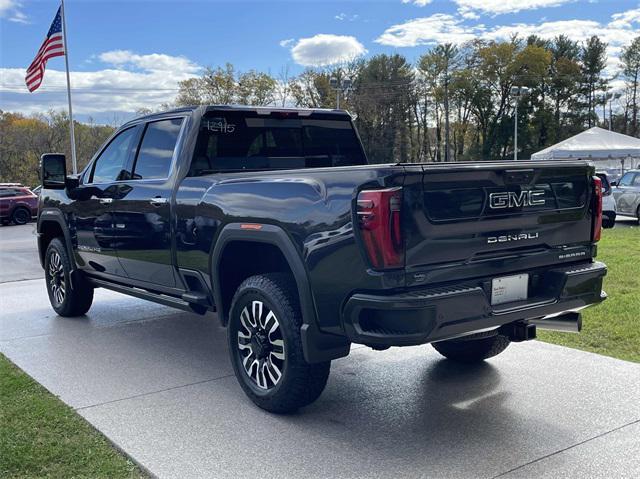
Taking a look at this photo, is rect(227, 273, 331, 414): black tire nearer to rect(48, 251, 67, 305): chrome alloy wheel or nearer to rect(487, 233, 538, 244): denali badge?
rect(487, 233, 538, 244): denali badge

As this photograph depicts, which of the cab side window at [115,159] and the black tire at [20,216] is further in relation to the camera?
the black tire at [20,216]

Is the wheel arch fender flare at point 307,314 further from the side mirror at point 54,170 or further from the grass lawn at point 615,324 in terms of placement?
the side mirror at point 54,170

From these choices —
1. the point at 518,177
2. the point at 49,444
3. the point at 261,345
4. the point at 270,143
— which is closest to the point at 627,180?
the point at 270,143

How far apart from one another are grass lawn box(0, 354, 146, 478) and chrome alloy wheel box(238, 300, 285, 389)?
0.99m

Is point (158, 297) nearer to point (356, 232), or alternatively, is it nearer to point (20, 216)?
point (356, 232)

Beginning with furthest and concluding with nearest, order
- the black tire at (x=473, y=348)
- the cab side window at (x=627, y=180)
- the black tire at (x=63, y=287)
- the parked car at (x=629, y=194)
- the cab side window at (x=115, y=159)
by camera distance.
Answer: the cab side window at (x=627, y=180), the parked car at (x=629, y=194), the black tire at (x=63, y=287), the cab side window at (x=115, y=159), the black tire at (x=473, y=348)

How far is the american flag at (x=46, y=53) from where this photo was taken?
19.6 m

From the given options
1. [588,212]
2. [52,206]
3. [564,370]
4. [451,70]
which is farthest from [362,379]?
[451,70]

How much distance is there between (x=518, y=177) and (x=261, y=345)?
1.89 m

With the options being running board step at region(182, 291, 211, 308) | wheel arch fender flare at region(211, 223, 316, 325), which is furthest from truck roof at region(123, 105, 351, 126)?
running board step at region(182, 291, 211, 308)

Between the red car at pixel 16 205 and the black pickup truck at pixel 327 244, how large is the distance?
2038 cm

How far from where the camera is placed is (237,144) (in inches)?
205

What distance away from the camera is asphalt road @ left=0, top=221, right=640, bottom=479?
3.34 meters

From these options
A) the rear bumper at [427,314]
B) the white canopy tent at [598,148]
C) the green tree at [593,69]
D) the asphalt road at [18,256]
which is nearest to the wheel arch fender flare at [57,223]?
the asphalt road at [18,256]
